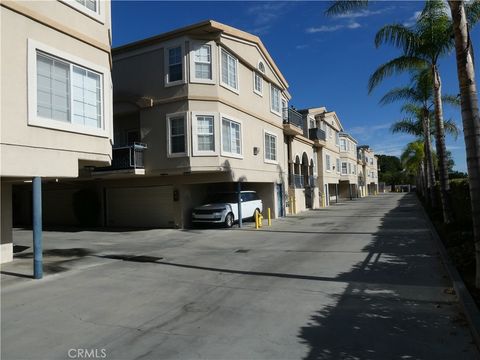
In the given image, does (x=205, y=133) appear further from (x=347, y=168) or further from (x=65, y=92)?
(x=347, y=168)

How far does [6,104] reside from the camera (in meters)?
8.40

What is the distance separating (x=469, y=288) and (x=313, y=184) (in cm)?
2875

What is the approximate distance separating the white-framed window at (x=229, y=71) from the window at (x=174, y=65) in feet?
6.54

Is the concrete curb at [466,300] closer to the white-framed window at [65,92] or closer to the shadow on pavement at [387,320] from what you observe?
the shadow on pavement at [387,320]

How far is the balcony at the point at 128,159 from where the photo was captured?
18109mm

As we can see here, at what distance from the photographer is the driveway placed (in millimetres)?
5191

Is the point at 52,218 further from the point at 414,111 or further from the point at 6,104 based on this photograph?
the point at 414,111

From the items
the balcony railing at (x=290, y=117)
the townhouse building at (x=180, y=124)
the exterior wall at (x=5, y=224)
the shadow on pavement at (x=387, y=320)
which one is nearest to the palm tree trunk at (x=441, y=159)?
the shadow on pavement at (x=387, y=320)

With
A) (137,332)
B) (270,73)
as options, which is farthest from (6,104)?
(270,73)

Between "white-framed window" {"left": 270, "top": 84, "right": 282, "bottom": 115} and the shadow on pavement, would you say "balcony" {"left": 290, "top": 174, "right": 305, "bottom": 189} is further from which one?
the shadow on pavement

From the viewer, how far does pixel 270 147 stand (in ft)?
80.7

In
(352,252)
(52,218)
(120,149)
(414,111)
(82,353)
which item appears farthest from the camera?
(414,111)

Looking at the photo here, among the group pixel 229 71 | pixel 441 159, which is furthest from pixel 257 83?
pixel 441 159

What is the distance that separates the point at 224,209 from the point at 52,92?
1143cm
